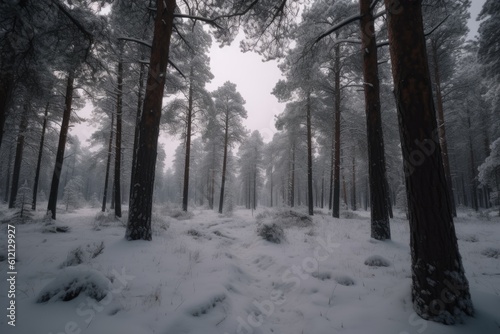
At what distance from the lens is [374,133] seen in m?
6.81

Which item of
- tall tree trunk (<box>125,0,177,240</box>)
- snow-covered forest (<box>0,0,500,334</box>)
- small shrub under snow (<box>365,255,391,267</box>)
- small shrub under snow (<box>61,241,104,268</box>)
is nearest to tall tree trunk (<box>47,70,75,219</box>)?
snow-covered forest (<box>0,0,500,334</box>)

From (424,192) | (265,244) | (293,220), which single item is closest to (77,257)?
(265,244)

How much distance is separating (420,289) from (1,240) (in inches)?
349

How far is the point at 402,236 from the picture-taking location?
7258mm

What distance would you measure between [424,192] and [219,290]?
10.6 ft

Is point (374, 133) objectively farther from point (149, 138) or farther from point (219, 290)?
point (149, 138)

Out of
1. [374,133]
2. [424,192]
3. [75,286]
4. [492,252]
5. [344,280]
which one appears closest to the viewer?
[424,192]

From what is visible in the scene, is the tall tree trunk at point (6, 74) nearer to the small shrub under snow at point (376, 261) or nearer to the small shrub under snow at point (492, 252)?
the small shrub under snow at point (376, 261)

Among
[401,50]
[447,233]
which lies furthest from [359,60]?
[447,233]

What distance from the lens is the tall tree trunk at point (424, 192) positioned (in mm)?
2574

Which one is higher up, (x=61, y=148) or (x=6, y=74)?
(x=6, y=74)

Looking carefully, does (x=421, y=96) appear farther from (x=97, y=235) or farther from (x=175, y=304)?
(x=97, y=235)

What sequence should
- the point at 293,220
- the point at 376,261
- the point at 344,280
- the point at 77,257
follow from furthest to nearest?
the point at 293,220 → the point at 376,261 → the point at 77,257 → the point at 344,280

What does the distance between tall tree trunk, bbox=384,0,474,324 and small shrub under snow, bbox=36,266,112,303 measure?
420 cm
